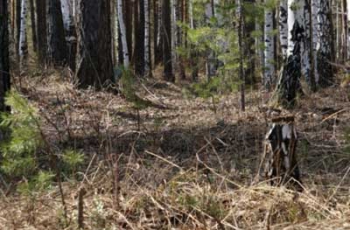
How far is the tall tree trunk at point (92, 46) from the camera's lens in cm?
1052

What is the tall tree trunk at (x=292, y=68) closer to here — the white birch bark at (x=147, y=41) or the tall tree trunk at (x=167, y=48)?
the white birch bark at (x=147, y=41)

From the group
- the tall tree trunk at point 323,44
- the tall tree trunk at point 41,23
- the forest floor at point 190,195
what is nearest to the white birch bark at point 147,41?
the tall tree trunk at point 41,23

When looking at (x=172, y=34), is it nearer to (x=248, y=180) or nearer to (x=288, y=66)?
(x=288, y=66)

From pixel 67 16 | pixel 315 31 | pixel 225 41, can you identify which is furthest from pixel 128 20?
pixel 225 41

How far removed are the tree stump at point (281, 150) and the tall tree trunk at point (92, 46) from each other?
6482 mm

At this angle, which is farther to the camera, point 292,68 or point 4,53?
point 292,68

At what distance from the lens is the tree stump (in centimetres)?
425

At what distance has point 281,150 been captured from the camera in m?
4.28

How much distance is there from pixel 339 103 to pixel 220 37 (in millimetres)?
2419

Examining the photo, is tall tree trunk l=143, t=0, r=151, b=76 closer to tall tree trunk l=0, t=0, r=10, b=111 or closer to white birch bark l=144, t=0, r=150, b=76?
white birch bark l=144, t=0, r=150, b=76

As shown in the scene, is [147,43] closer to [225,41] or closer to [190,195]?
[225,41]

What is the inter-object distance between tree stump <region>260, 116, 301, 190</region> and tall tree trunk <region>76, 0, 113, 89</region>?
648 cm

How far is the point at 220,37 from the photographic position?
30.2ft

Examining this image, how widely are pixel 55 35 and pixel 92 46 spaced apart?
4.58 metres
